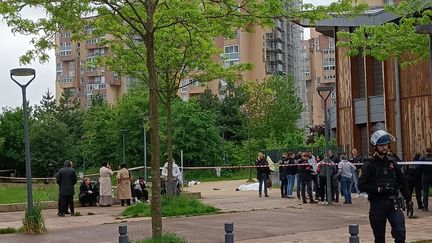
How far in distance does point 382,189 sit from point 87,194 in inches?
659

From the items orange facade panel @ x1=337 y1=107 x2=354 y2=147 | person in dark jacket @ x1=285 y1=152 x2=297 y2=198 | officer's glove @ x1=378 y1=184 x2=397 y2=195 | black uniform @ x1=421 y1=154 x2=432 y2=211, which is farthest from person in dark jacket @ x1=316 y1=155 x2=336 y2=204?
orange facade panel @ x1=337 y1=107 x2=354 y2=147

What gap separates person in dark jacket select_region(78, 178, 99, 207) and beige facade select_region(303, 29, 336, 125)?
9357cm

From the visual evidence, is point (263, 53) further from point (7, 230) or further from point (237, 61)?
point (7, 230)

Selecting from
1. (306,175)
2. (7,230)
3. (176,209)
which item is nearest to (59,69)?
(306,175)

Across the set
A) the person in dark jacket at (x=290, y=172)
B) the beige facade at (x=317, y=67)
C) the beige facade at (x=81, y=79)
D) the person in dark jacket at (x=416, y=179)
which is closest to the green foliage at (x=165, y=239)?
the person in dark jacket at (x=416, y=179)

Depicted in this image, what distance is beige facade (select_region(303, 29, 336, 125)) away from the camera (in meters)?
124

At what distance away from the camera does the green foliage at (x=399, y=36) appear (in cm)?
1989

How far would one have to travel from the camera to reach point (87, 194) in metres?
24.3

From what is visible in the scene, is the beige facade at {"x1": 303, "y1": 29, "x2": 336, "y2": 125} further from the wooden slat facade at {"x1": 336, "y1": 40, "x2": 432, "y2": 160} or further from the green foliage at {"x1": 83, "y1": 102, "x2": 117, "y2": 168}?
the wooden slat facade at {"x1": 336, "y1": 40, "x2": 432, "y2": 160}

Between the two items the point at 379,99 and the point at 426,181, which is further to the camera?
the point at 379,99

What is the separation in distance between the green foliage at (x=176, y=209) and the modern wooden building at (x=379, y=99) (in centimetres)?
1279

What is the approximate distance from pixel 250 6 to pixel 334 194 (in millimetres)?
12227

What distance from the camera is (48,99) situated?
314 feet

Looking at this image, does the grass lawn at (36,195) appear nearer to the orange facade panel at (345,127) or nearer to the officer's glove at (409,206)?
the officer's glove at (409,206)
